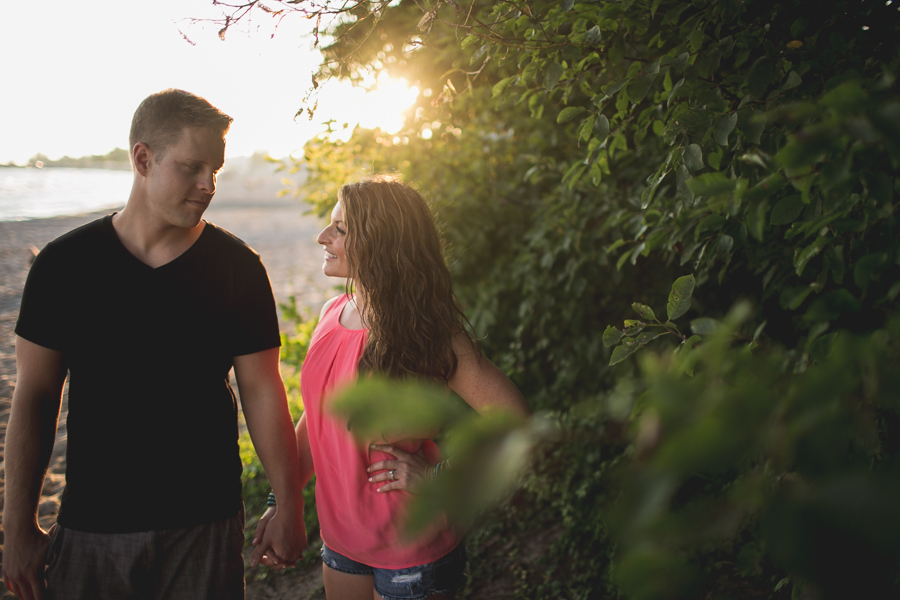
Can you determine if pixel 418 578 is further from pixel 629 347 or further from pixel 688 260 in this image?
pixel 688 260

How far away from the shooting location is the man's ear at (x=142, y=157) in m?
1.86

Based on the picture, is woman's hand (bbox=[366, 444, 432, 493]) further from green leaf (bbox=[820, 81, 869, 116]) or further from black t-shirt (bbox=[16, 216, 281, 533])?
green leaf (bbox=[820, 81, 869, 116])

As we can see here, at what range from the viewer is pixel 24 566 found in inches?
67.3

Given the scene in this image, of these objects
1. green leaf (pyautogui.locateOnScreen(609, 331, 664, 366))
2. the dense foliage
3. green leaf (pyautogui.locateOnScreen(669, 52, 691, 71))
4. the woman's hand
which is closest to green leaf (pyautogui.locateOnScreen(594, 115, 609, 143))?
the dense foliage

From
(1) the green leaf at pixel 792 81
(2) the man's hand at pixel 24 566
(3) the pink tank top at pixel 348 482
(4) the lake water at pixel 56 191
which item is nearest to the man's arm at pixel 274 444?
(3) the pink tank top at pixel 348 482

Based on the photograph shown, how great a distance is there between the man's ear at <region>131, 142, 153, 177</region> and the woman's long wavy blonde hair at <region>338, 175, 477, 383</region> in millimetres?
726

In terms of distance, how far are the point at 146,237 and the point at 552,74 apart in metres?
1.60

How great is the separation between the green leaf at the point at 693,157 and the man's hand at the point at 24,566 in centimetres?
248

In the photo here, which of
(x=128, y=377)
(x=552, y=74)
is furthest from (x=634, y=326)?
(x=128, y=377)

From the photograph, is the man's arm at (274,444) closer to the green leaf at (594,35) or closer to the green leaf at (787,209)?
the green leaf at (594,35)

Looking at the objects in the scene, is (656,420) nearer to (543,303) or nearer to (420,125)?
(543,303)

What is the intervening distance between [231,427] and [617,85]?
6.16 feet

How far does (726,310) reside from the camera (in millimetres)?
2895

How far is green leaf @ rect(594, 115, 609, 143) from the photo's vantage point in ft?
5.30
